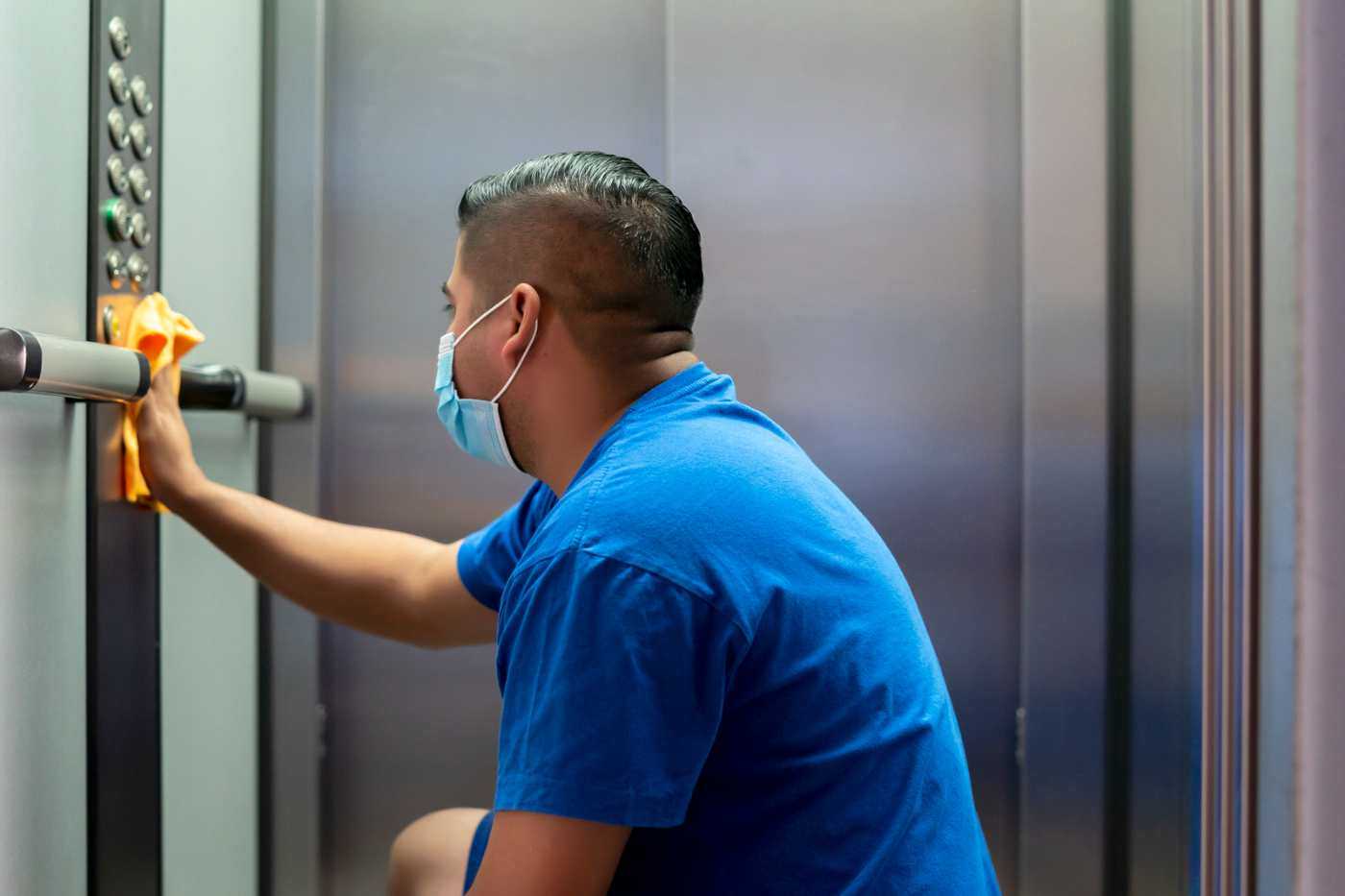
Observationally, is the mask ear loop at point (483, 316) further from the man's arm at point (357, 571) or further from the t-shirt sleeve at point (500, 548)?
the man's arm at point (357, 571)

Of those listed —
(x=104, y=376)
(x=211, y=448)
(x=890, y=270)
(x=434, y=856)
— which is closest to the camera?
(x=104, y=376)

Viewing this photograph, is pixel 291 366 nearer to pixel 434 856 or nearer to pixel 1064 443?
pixel 434 856

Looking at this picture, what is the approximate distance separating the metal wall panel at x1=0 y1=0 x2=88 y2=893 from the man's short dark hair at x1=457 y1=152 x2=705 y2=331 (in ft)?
1.17

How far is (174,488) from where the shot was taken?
3.58 ft

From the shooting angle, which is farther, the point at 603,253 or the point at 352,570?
the point at 352,570

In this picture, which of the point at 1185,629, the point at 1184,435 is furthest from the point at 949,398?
the point at 1185,629

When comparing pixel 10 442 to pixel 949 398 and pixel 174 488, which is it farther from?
pixel 949 398

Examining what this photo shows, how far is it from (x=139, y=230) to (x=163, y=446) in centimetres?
21

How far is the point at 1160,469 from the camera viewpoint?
1.33m

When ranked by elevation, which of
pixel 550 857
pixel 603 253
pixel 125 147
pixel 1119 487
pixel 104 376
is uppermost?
pixel 125 147

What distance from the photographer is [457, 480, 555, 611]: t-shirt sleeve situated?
120 centimetres

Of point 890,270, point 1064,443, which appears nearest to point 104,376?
point 890,270

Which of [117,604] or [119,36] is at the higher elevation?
[119,36]

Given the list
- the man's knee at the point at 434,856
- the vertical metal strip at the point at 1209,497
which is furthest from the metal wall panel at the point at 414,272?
the vertical metal strip at the point at 1209,497
